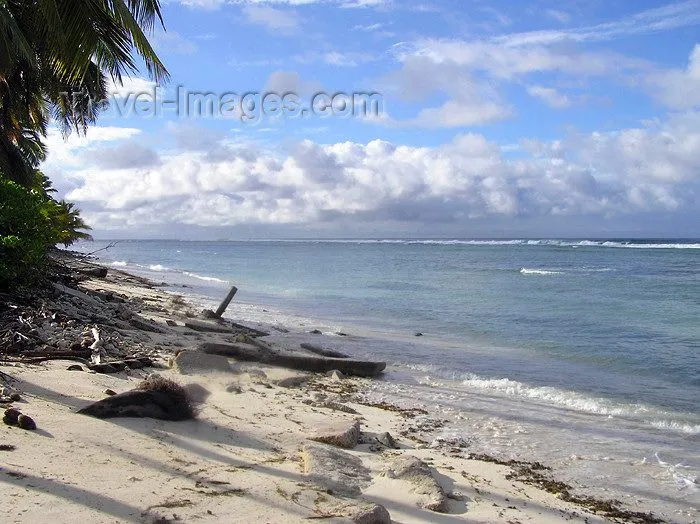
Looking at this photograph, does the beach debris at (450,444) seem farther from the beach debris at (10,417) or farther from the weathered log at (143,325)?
the weathered log at (143,325)

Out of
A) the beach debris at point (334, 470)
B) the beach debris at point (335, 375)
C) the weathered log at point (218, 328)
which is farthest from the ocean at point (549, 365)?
the beach debris at point (334, 470)

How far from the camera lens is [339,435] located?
622cm

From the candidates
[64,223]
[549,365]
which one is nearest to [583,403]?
[549,365]

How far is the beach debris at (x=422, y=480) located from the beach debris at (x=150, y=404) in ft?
7.12

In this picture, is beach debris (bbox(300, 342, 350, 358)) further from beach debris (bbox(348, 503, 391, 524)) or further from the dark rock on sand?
beach debris (bbox(348, 503, 391, 524))

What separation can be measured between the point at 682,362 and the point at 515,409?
245 inches

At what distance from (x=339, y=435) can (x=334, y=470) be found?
3.38 ft

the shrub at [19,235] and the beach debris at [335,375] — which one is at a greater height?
the shrub at [19,235]

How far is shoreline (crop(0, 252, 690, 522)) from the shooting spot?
13.2ft

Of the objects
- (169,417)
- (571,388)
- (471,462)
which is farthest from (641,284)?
(169,417)

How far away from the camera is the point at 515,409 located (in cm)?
901

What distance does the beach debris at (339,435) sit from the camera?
6168 mm

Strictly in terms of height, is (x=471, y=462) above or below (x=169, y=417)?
below

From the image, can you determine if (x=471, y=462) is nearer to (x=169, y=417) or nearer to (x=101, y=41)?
(x=169, y=417)
